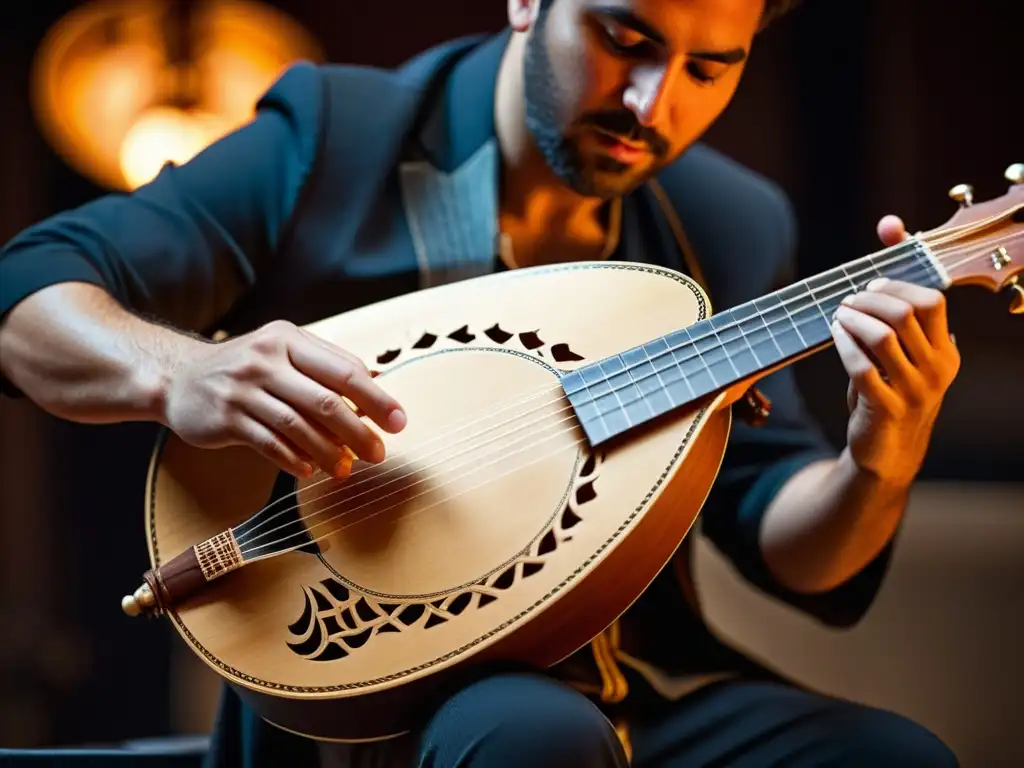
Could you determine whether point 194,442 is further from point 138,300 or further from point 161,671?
point 161,671

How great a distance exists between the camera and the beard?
1073 mm

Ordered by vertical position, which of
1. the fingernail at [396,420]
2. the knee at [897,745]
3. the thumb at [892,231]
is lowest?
the knee at [897,745]

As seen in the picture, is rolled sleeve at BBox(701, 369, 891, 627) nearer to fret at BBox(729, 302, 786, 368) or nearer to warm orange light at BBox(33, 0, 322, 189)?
fret at BBox(729, 302, 786, 368)

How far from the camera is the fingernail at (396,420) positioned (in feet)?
2.79

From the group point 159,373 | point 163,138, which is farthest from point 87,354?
point 163,138

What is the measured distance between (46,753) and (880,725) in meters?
0.74

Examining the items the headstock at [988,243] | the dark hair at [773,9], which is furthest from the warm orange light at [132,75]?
the headstock at [988,243]

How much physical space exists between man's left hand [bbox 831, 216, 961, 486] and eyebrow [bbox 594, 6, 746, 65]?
24cm

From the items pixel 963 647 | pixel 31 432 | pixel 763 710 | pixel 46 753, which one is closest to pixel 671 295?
pixel 763 710

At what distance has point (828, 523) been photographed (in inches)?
41.1

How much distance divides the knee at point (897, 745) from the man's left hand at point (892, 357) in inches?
9.0

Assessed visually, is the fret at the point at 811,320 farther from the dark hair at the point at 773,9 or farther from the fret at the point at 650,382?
the dark hair at the point at 773,9

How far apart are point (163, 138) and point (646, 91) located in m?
1.62

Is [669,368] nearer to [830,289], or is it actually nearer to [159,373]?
[830,289]
